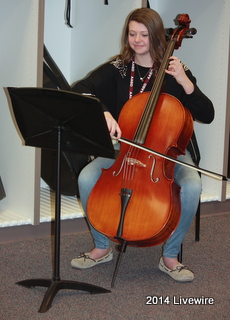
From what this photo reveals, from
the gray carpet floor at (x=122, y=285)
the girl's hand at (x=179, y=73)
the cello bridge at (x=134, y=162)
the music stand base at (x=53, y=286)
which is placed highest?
the girl's hand at (x=179, y=73)

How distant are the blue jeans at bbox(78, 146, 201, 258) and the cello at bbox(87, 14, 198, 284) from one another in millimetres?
114

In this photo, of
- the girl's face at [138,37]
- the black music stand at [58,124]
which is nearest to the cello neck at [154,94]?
the girl's face at [138,37]

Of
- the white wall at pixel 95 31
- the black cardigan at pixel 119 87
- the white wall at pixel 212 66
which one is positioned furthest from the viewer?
the white wall at pixel 212 66

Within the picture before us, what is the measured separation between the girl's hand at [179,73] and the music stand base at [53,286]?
81 centimetres

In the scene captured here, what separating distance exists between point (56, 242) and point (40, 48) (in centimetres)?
90

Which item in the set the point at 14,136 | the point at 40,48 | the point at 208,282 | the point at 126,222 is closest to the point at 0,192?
the point at 14,136

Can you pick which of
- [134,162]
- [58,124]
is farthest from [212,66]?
→ [58,124]

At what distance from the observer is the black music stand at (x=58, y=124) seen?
1.38m

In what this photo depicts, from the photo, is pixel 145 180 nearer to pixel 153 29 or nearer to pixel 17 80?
pixel 153 29

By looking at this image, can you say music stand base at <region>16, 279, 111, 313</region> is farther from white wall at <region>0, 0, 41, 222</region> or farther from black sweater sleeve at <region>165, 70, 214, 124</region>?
black sweater sleeve at <region>165, 70, 214, 124</region>

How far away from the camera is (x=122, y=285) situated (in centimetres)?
170

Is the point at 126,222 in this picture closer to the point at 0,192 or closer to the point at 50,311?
the point at 50,311

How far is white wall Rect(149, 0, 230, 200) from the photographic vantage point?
8.39 feet

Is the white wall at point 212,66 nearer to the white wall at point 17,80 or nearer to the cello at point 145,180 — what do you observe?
the cello at point 145,180
